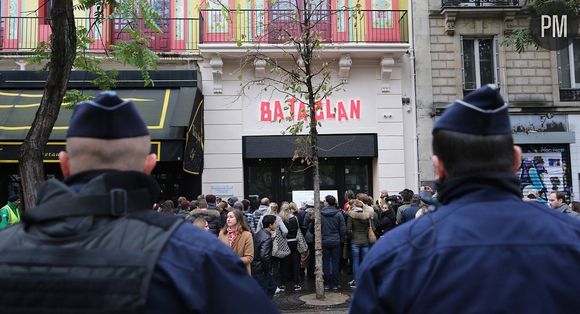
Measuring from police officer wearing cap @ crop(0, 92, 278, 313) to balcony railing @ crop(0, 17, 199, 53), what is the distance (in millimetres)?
13019

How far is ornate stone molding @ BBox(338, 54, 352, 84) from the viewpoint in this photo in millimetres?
14500

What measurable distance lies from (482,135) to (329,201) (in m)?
8.33

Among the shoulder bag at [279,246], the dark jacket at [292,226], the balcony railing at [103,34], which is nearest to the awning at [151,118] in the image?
the balcony railing at [103,34]

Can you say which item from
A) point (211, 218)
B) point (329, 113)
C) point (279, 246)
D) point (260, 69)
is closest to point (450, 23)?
point (329, 113)

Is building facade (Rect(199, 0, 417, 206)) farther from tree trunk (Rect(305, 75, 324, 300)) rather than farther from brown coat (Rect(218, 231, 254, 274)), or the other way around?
brown coat (Rect(218, 231, 254, 274))

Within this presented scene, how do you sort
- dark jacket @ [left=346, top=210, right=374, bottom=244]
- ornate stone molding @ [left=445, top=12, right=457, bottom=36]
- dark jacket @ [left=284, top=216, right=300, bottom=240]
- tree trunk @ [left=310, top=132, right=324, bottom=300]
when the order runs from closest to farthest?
tree trunk @ [left=310, top=132, right=324, bottom=300] < dark jacket @ [left=346, top=210, right=374, bottom=244] < dark jacket @ [left=284, top=216, right=300, bottom=240] < ornate stone molding @ [left=445, top=12, right=457, bottom=36]

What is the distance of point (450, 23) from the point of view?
14.9 metres

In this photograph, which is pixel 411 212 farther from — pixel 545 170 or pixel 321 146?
pixel 545 170

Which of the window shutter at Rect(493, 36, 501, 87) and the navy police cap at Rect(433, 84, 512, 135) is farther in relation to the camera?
the window shutter at Rect(493, 36, 501, 87)

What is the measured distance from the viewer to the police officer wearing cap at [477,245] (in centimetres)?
172

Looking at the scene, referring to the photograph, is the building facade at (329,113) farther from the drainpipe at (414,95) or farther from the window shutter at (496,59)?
the window shutter at (496,59)

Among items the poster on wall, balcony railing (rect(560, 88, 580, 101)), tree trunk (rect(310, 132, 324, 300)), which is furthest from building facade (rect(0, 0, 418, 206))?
balcony railing (rect(560, 88, 580, 101))

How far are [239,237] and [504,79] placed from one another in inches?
450

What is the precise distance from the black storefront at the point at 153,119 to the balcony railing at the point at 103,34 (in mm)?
1027
